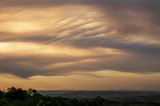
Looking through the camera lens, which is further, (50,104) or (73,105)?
(73,105)

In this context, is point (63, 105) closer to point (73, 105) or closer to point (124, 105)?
point (73, 105)

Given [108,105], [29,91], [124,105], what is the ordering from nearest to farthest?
[29,91] < [108,105] < [124,105]

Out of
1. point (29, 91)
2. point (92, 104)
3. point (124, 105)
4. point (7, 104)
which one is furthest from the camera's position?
point (124, 105)

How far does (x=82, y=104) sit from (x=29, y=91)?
5865 millimetres

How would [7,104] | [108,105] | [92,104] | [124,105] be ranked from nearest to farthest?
[7,104] < [92,104] < [108,105] < [124,105]

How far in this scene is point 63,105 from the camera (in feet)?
163

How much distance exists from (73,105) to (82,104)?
8.85ft

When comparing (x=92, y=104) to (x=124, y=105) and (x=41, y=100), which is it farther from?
(x=124, y=105)

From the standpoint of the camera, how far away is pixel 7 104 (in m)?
51.2

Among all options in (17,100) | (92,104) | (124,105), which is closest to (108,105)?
(124,105)

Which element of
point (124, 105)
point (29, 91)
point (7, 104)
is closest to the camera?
point (7, 104)

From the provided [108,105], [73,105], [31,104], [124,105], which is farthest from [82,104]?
[124,105]

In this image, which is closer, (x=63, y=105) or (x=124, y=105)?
(x=63, y=105)

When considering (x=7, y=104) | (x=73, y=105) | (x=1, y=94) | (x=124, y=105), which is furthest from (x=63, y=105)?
(x=124, y=105)
